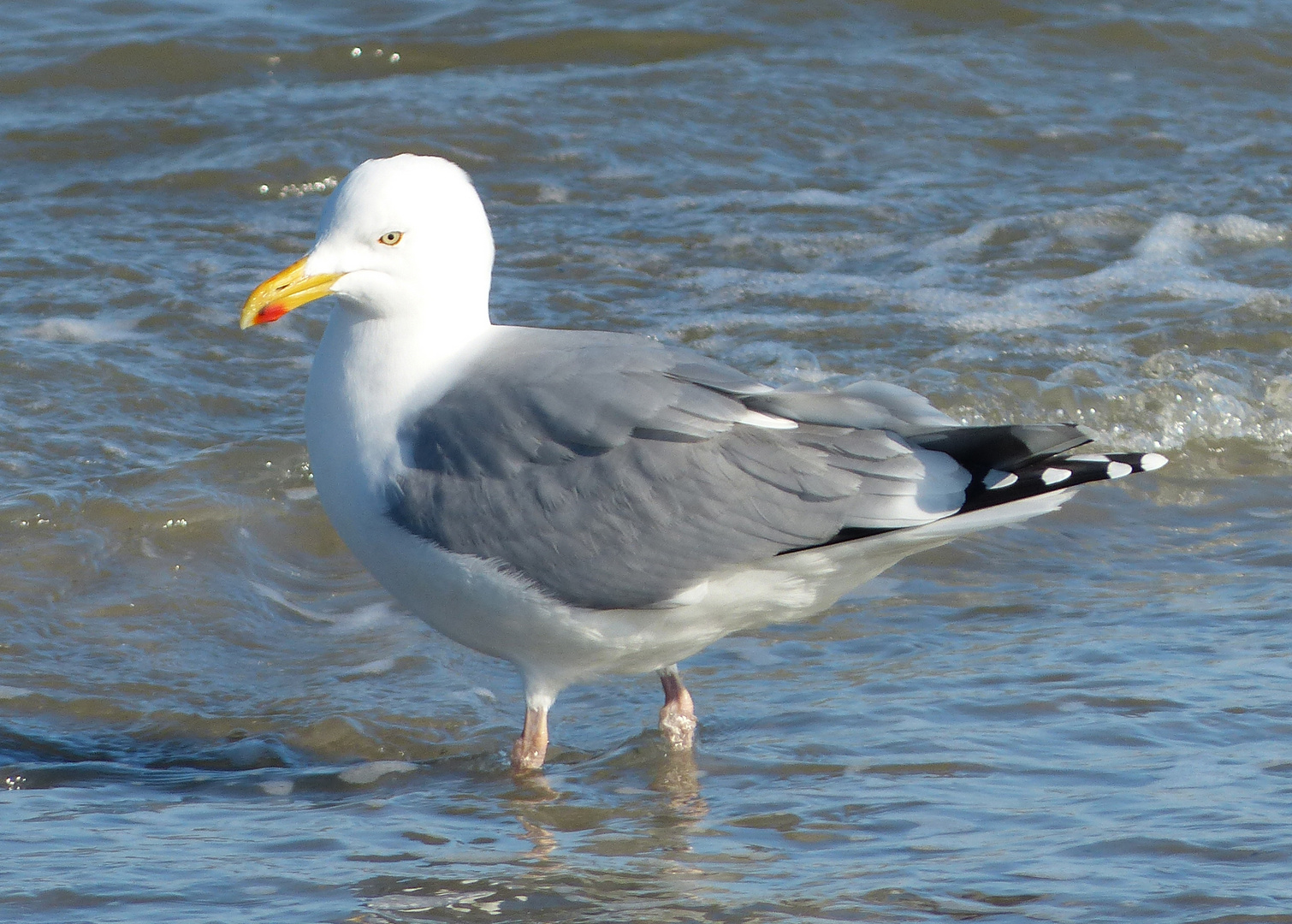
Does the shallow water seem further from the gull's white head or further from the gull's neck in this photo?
the gull's white head

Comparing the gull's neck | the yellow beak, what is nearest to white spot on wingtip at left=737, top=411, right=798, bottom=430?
the gull's neck

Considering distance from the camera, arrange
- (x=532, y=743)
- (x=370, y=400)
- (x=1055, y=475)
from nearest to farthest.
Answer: (x=1055, y=475), (x=370, y=400), (x=532, y=743)

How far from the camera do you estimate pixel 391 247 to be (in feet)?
14.4

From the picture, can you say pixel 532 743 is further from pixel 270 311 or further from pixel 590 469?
pixel 270 311

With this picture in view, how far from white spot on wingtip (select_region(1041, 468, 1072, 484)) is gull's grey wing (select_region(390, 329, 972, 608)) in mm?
196

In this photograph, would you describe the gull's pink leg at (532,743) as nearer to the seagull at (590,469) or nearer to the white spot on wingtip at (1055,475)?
the seagull at (590,469)

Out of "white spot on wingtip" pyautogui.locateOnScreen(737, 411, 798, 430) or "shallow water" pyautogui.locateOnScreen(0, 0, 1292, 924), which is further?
"white spot on wingtip" pyautogui.locateOnScreen(737, 411, 798, 430)

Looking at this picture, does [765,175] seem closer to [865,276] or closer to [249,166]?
[865,276]

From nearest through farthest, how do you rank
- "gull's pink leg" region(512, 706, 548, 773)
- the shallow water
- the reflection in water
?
the shallow water < the reflection in water < "gull's pink leg" region(512, 706, 548, 773)

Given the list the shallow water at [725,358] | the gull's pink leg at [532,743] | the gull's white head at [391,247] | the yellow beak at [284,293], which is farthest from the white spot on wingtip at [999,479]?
the yellow beak at [284,293]

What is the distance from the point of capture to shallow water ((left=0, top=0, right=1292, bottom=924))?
3941 mm

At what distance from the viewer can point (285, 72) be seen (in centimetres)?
1123

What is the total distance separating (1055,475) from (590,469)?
3.68 feet

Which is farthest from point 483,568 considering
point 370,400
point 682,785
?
point 682,785
